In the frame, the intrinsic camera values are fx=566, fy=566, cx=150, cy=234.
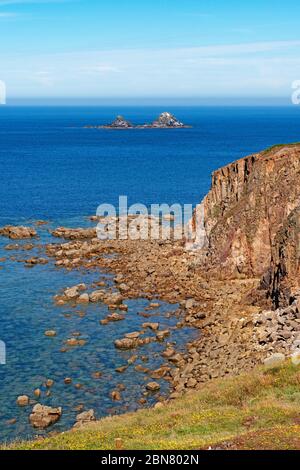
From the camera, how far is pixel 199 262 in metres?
61.5

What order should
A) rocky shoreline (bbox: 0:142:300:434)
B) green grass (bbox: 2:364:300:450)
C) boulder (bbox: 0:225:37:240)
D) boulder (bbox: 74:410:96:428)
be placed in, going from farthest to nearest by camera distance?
1. boulder (bbox: 0:225:37:240)
2. rocky shoreline (bbox: 0:142:300:434)
3. boulder (bbox: 74:410:96:428)
4. green grass (bbox: 2:364:300:450)

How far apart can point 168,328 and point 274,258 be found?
10.8 m

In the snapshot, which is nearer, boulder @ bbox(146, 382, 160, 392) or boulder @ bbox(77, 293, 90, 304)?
boulder @ bbox(146, 382, 160, 392)

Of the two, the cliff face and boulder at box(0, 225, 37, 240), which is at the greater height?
the cliff face

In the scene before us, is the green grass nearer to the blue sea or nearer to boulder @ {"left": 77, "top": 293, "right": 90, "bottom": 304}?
the blue sea

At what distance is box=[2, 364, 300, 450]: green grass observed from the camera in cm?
2131

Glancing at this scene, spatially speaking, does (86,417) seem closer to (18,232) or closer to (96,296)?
(96,296)

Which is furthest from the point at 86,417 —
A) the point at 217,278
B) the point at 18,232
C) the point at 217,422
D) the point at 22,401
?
the point at 18,232

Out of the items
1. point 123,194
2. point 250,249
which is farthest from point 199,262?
point 123,194

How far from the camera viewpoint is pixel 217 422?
2509 centimetres

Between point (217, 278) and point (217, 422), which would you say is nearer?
point (217, 422)

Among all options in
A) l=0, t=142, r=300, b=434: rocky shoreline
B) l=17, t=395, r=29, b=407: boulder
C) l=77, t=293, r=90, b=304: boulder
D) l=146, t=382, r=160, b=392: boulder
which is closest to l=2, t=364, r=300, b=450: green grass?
l=0, t=142, r=300, b=434: rocky shoreline

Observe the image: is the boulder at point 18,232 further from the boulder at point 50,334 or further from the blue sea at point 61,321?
the boulder at point 50,334

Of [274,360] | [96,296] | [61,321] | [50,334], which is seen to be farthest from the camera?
[96,296]
